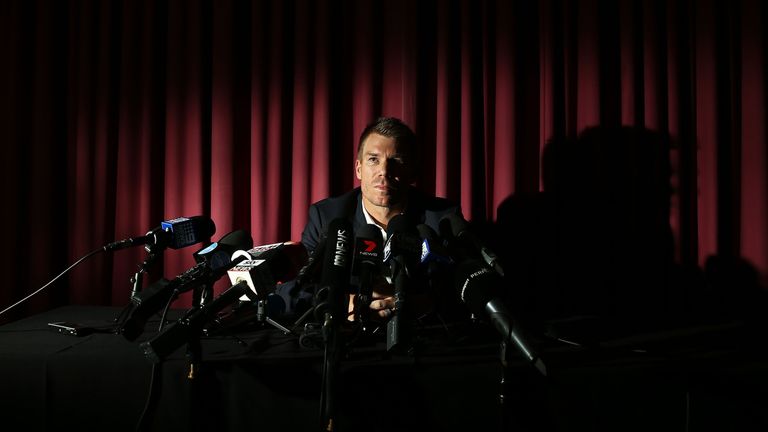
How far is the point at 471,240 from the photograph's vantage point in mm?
1092

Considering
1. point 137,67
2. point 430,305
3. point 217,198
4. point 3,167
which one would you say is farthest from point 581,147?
point 3,167

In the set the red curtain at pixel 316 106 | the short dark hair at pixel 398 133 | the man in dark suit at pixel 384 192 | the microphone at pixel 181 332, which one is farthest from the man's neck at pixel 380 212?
the microphone at pixel 181 332

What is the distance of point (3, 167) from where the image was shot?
2.45 m

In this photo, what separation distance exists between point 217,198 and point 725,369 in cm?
210

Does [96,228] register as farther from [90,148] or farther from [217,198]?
[217,198]

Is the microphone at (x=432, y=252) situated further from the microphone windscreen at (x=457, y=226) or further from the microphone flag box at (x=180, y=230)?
the microphone flag box at (x=180, y=230)

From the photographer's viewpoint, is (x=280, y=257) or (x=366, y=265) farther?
(x=280, y=257)

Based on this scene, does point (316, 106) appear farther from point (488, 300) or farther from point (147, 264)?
point (488, 300)

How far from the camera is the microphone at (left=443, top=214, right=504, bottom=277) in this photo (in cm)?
97

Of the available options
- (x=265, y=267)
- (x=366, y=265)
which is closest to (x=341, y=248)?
(x=366, y=265)

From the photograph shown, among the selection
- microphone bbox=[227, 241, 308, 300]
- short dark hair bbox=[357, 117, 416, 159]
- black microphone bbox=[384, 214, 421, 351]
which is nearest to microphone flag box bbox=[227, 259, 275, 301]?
microphone bbox=[227, 241, 308, 300]

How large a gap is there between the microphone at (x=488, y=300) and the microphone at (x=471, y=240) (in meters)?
0.02

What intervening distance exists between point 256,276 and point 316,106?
4.73ft

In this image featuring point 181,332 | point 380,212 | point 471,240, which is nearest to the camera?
point 181,332
